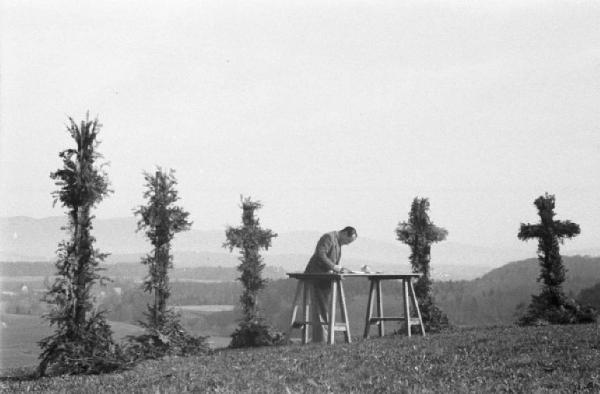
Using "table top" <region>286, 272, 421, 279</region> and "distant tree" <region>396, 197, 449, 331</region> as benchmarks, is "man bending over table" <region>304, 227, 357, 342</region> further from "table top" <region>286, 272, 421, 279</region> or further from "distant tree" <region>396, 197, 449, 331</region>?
"distant tree" <region>396, 197, 449, 331</region>

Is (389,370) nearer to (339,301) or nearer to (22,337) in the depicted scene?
(339,301)

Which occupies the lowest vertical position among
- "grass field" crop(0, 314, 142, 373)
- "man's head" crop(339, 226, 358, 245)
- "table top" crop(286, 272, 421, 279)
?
"grass field" crop(0, 314, 142, 373)

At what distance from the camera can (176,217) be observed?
2083 centimetres

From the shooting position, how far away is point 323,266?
20219 mm

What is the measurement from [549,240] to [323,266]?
9931 mm

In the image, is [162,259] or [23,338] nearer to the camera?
[162,259]

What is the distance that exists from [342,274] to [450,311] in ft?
141

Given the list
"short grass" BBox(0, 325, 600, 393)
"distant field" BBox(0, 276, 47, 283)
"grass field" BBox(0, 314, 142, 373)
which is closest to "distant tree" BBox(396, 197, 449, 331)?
"short grass" BBox(0, 325, 600, 393)

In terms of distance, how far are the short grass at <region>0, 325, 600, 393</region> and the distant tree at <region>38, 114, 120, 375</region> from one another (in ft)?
3.38

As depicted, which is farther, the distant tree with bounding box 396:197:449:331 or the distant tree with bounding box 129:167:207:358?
the distant tree with bounding box 396:197:449:331

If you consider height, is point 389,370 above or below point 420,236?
below

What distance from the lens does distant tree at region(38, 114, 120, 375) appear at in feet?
53.2

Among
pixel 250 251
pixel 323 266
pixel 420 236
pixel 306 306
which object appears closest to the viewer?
pixel 323 266

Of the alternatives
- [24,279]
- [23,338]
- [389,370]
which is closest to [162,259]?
[389,370]
